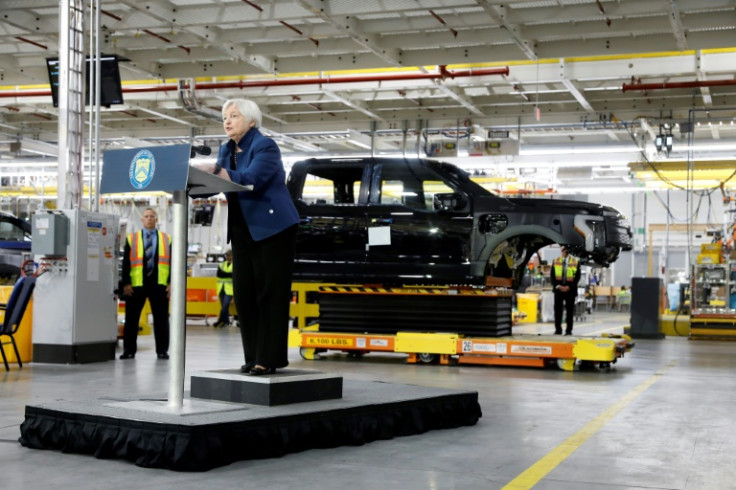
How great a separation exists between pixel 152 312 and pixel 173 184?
20.6 ft

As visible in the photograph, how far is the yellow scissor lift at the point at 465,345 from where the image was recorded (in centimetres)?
962

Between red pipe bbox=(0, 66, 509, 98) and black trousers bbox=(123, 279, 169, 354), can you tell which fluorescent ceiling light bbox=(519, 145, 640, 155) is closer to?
red pipe bbox=(0, 66, 509, 98)

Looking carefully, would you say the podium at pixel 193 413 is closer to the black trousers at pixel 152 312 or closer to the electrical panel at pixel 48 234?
the electrical panel at pixel 48 234

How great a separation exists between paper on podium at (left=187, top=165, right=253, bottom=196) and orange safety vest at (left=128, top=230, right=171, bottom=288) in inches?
218

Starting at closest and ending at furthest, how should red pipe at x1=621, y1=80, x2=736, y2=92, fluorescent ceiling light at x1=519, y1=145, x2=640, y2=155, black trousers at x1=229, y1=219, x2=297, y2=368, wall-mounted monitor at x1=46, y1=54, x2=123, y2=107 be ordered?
black trousers at x1=229, y1=219, x2=297, y2=368
wall-mounted monitor at x1=46, y1=54, x2=123, y2=107
red pipe at x1=621, y1=80, x2=736, y2=92
fluorescent ceiling light at x1=519, y1=145, x2=640, y2=155

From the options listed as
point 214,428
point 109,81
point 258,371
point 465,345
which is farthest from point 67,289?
point 214,428

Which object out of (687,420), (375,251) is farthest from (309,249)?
(687,420)

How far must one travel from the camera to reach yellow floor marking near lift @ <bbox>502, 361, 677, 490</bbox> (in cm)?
402

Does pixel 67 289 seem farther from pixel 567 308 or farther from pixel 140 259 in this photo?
pixel 567 308

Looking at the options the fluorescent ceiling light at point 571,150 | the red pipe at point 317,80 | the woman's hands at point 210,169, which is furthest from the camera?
the fluorescent ceiling light at point 571,150

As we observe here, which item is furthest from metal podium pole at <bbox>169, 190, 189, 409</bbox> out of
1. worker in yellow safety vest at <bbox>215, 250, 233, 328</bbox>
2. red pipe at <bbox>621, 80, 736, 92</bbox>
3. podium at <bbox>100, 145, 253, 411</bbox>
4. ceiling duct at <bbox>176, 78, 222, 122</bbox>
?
worker in yellow safety vest at <bbox>215, 250, 233, 328</bbox>

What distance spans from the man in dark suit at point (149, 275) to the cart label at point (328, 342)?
5.49 ft

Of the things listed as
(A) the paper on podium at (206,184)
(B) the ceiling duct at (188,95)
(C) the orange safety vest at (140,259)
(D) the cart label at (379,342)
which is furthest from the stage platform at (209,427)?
(B) the ceiling duct at (188,95)

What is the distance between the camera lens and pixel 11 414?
18.8ft
